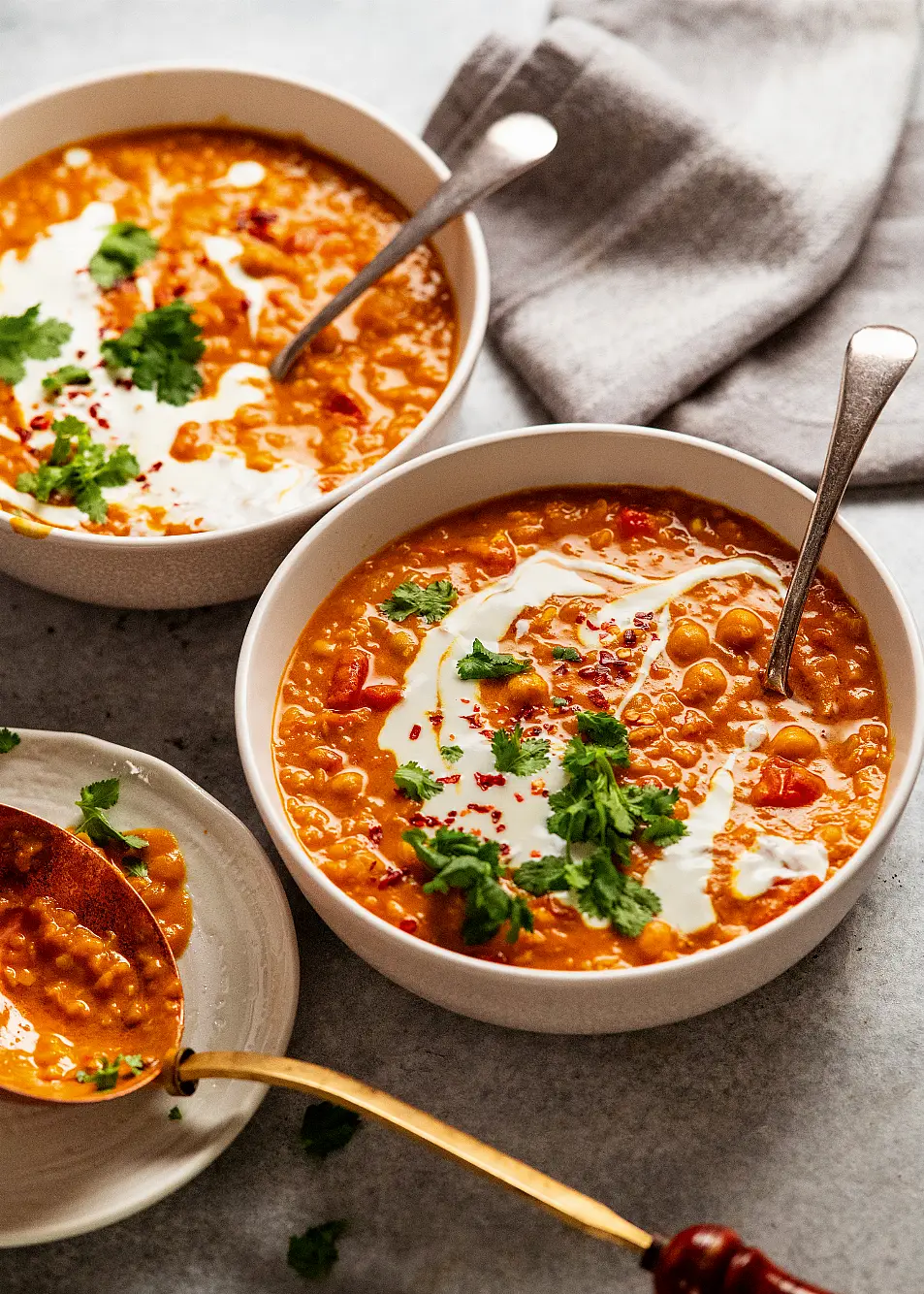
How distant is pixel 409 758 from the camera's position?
10.7ft

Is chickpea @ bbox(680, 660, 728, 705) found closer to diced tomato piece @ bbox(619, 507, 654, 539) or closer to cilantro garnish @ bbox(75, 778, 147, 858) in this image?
diced tomato piece @ bbox(619, 507, 654, 539)

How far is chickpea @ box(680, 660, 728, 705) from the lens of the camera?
3281mm

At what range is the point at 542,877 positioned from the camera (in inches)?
120

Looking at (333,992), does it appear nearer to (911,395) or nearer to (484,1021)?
(484,1021)

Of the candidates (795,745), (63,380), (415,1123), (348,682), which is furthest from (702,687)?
(63,380)

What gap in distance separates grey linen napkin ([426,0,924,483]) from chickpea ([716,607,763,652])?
2.77 feet

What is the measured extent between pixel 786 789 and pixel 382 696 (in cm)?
94

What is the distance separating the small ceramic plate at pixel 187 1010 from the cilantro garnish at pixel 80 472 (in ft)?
2.19

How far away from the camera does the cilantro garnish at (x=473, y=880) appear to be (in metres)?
2.98

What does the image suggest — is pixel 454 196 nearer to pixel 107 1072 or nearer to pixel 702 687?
pixel 702 687

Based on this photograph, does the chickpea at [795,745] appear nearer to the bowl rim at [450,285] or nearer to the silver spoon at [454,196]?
the bowl rim at [450,285]

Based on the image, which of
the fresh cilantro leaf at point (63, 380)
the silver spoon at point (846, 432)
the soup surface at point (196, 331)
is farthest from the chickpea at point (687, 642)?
the fresh cilantro leaf at point (63, 380)

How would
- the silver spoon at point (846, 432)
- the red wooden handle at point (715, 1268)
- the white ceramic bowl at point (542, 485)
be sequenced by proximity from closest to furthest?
the red wooden handle at point (715, 1268) < the white ceramic bowl at point (542, 485) < the silver spoon at point (846, 432)

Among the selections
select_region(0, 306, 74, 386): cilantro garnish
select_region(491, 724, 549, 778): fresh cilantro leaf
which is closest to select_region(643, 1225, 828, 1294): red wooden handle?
select_region(491, 724, 549, 778): fresh cilantro leaf
